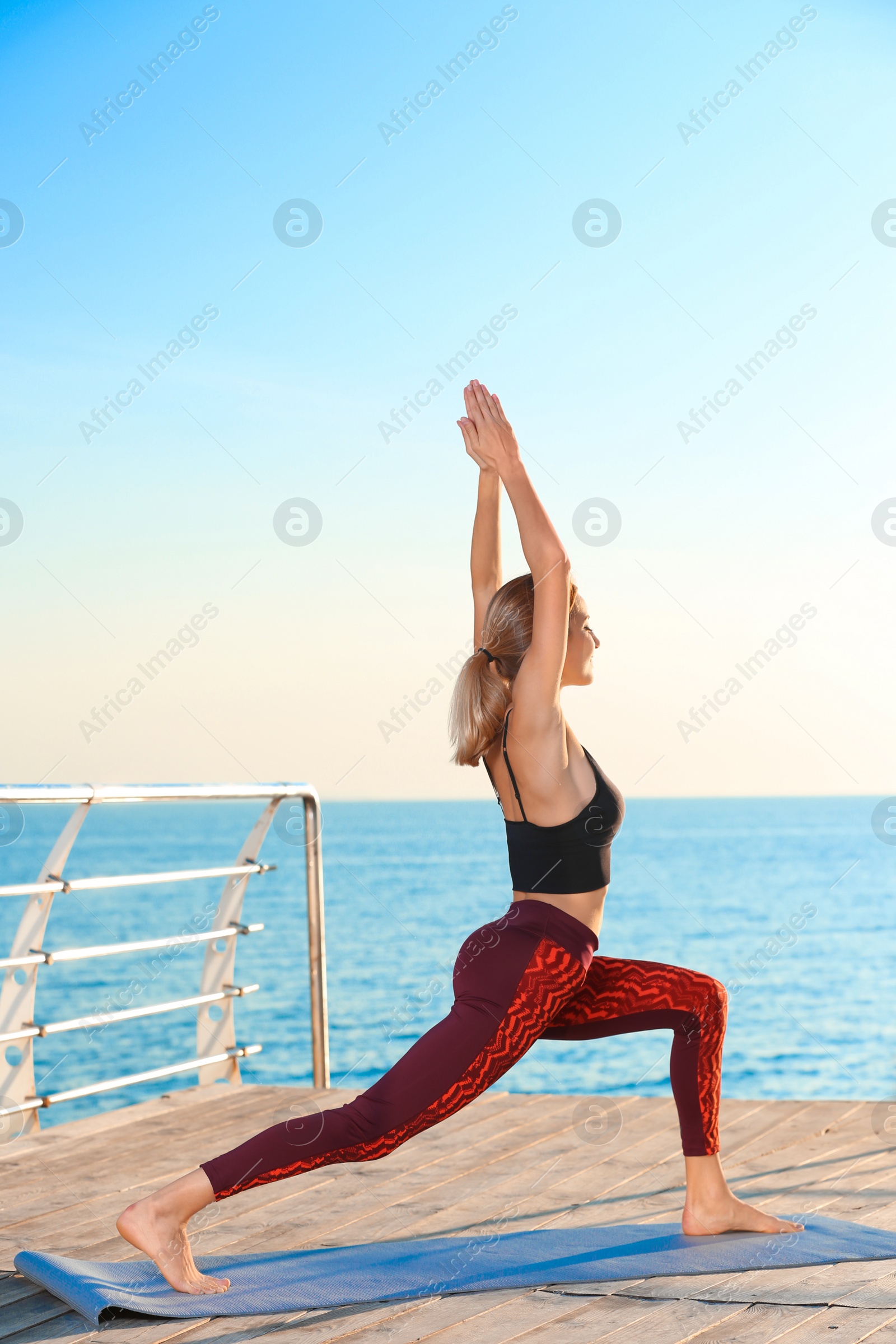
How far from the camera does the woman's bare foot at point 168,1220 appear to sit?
211 cm

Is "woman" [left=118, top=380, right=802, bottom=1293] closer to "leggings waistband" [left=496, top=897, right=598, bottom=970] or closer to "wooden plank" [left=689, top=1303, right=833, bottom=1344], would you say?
"leggings waistband" [left=496, top=897, right=598, bottom=970]

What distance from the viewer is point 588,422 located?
15.7 meters

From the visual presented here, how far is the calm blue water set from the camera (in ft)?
88.4

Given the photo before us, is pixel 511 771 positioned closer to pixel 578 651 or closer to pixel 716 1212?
pixel 578 651

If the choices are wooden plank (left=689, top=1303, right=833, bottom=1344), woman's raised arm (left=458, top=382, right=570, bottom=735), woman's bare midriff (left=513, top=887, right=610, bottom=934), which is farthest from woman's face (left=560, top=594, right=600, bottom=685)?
wooden plank (left=689, top=1303, right=833, bottom=1344)

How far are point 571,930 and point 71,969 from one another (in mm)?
41991

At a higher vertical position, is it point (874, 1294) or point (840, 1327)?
point (840, 1327)

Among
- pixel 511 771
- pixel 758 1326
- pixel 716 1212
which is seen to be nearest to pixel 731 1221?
pixel 716 1212

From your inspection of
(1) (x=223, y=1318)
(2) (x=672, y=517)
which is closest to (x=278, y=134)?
(1) (x=223, y=1318)

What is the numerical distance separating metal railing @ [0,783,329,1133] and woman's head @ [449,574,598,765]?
1.05m

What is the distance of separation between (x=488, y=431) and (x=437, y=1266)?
1648 millimetres

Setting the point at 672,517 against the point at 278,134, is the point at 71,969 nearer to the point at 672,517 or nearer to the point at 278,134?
the point at 672,517

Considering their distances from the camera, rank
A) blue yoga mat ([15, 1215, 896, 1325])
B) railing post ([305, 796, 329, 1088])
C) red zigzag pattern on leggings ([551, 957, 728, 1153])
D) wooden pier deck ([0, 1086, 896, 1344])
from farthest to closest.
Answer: railing post ([305, 796, 329, 1088]) → red zigzag pattern on leggings ([551, 957, 728, 1153]) → blue yoga mat ([15, 1215, 896, 1325]) → wooden pier deck ([0, 1086, 896, 1344])

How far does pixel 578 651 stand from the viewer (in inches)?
94.7
